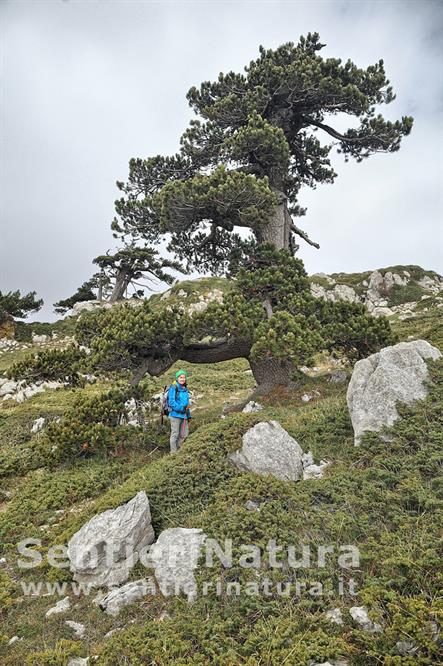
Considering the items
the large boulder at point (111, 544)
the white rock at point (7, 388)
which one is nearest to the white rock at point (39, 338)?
the white rock at point (7, 388)

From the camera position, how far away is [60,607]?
5.46 meters

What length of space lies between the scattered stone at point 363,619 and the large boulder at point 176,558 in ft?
6.61

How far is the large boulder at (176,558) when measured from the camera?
Result: 5.27 meters

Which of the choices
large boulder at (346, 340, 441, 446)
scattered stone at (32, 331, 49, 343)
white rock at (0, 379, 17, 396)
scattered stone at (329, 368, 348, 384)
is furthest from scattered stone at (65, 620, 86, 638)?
scattered stone at (32, 331, 49, 343)

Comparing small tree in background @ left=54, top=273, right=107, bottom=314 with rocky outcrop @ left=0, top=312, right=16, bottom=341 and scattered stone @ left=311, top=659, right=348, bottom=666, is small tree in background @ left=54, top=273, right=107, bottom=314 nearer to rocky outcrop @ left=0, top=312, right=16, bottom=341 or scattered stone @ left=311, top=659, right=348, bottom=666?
rocky outcrop @ left=0, top=312, right=16, bottom=341

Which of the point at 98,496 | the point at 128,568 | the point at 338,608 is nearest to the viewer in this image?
the point at 338,608

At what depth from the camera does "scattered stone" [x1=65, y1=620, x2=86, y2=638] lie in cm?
493

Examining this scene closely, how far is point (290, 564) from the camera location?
493 centimetres

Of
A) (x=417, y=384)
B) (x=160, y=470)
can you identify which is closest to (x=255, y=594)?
(x=160, y=470)

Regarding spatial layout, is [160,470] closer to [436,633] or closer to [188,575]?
[188,575]

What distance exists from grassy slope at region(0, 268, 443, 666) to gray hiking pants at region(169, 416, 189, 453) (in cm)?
90

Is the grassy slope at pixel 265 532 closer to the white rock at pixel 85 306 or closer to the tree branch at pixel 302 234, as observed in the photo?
the tree branch at pixel 302 234

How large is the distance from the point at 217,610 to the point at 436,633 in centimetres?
235

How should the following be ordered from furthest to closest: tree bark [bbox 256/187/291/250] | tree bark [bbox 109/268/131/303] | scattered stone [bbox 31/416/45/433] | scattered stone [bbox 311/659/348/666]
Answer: tree bark [bbox 109/268/131/303]
tree bark [bbox 256/187/291/250]
scattered stone [bbox 31/416/45/433]
scattered stone [bbox 311/659/348/666]
